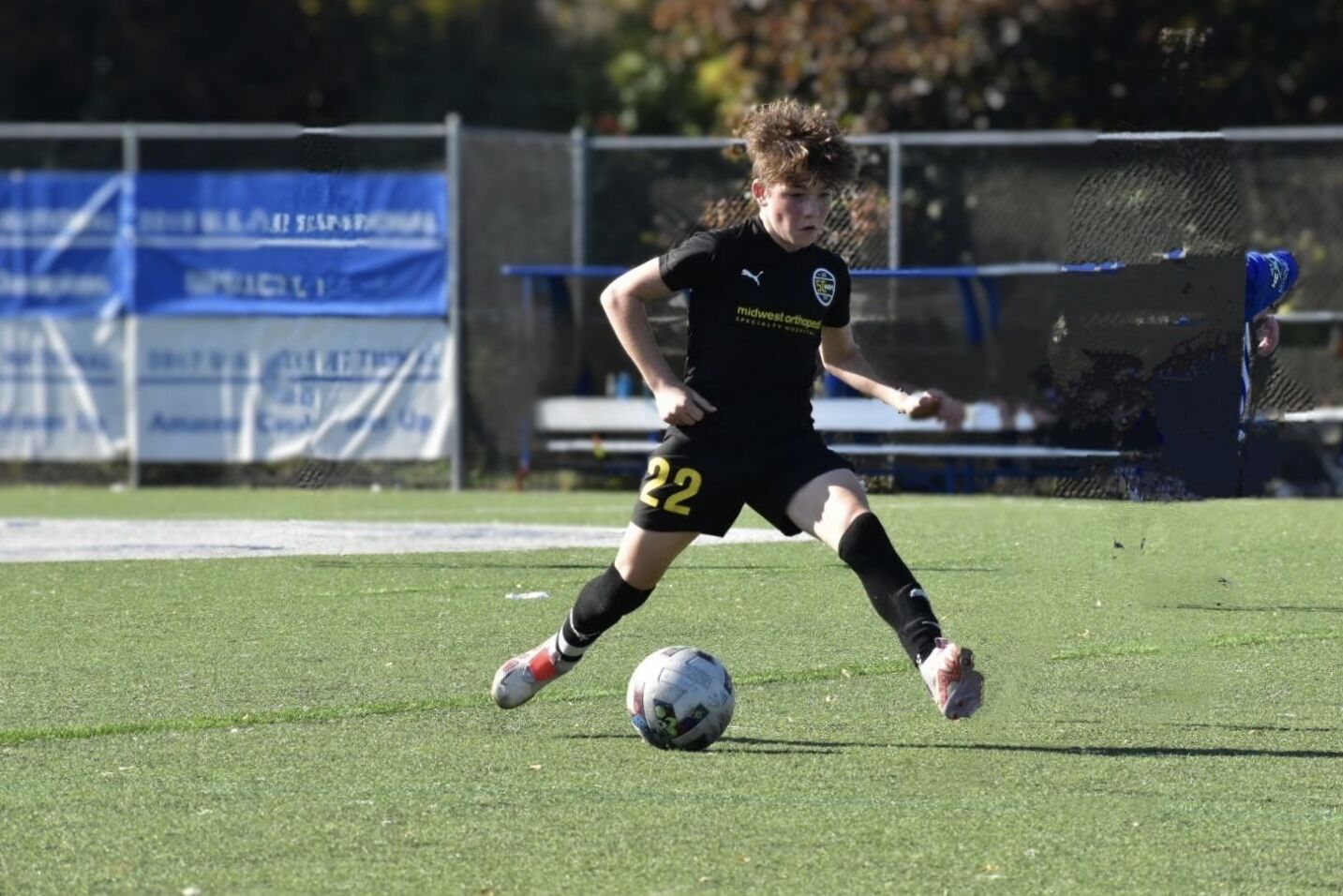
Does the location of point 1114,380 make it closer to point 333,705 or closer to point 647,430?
point 333,705

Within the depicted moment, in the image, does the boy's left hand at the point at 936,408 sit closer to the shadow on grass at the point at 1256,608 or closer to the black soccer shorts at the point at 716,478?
the black soccer shorts at the point at 716,478

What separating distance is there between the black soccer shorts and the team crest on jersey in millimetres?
414

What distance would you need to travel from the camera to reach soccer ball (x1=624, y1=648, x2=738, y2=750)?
23.1 ft

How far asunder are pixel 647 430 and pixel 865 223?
215cm

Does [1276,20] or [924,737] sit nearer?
[924,737]

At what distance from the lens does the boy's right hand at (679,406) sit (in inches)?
279

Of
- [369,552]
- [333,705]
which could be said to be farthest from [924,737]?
[369,552]

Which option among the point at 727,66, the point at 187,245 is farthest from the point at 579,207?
the point at 727,66

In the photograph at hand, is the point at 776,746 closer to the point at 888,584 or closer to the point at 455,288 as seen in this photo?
the point at 888,584

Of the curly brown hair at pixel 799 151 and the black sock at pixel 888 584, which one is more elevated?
the curly brown hair at pixel 799 151

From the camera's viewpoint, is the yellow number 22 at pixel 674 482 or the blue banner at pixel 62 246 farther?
the blue banner at pixel 62 246

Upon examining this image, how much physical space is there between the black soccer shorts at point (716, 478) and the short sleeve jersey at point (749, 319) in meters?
0.06

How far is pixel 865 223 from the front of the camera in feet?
57.2

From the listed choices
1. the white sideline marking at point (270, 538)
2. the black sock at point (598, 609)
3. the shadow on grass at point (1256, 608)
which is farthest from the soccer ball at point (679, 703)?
the white sideline marking at point (270, 538)
